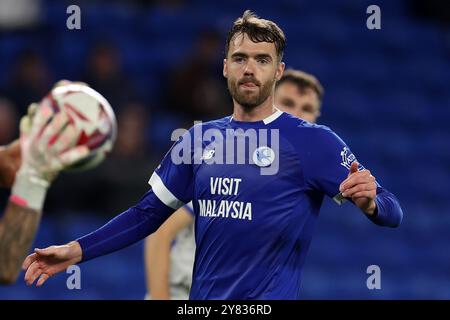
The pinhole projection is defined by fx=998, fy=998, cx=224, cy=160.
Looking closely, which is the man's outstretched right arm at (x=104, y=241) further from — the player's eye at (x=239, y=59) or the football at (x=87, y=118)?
the football at (x=87, y=118)

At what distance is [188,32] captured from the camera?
12016 millimetres

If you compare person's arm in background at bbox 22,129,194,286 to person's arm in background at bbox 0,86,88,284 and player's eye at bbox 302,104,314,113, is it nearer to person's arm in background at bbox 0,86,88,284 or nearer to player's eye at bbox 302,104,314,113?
person's arm in background at bbox 0,86,88,284

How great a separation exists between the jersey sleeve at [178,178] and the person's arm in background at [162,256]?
907 mm

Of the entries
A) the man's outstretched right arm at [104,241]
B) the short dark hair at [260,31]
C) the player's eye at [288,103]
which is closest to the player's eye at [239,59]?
the short dark hair at [260,31]

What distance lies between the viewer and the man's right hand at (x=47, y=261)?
4.71 m

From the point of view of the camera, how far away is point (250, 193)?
15.4 feet

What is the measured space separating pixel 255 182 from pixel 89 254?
90cm

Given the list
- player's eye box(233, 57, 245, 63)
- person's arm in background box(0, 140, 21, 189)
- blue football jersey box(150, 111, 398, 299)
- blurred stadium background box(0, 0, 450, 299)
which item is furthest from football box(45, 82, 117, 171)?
blurred stadium background box(0, 0, 450, 299)

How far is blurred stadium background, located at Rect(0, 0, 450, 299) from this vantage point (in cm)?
980

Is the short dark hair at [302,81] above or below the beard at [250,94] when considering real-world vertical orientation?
above

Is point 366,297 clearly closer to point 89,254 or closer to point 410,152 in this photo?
point 410,152

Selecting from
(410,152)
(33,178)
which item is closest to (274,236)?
(33,178)

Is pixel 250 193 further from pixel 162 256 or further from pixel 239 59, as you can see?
pixel 162 256

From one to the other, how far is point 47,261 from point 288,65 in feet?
23.2
